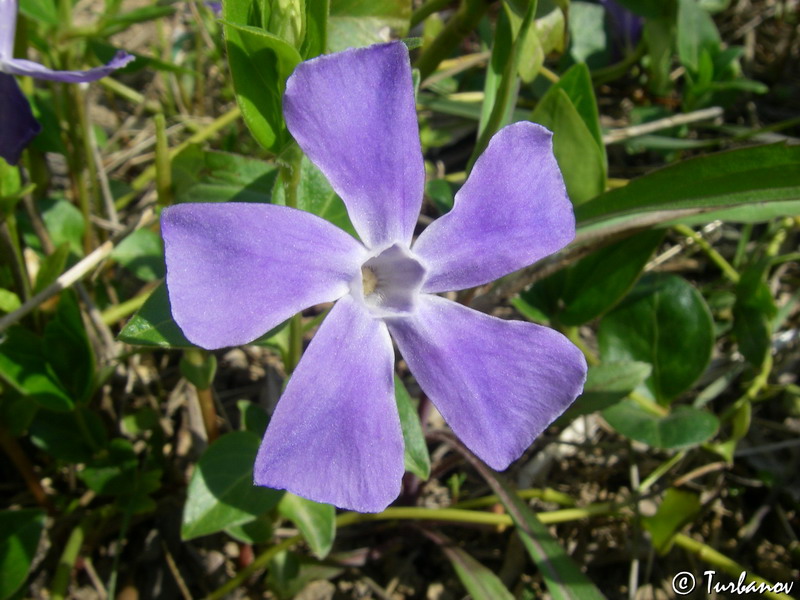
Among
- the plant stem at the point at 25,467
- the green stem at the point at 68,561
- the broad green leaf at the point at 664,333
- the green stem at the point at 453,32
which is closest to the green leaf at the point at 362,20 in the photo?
the green stem at the point at 453,32

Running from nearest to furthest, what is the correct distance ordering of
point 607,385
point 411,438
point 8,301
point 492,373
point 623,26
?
point 492,373
point 411,438
point 8,301
point 607,385
point 623,26

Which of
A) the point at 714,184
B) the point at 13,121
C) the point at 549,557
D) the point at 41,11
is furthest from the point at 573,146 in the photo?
the point at 41,11

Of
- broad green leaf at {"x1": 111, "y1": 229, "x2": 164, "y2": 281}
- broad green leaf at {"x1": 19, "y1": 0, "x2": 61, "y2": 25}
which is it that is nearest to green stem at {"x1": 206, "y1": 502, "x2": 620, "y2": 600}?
broad green leaf at {"x1": 111, "y1": 229, "x2": 164, "y2": 281}

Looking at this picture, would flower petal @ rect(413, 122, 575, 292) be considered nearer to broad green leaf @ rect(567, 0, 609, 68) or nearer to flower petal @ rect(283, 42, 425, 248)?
flower petal @ rect(283, 42, 425, 248)

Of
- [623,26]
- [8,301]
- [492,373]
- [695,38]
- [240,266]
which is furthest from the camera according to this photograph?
[623,26]

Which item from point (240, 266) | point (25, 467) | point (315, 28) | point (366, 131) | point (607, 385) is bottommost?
point (25, 467)

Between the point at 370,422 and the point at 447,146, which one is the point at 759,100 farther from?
the point at 370,422

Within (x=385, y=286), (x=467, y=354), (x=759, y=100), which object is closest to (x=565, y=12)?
(x=385, y=286)

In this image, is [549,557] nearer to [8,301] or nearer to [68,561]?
[68,561]
